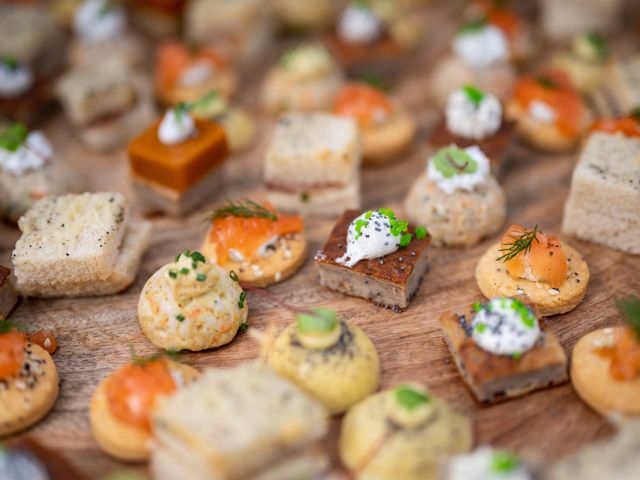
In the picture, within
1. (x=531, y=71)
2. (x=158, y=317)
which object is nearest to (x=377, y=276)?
(x=158, y=317)

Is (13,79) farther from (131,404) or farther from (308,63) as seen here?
(131,404)

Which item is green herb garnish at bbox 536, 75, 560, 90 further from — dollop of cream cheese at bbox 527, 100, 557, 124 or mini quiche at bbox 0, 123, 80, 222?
mini quiche at bbox 0, 123, 80, 222

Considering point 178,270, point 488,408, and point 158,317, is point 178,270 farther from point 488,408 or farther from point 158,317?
point 488,408

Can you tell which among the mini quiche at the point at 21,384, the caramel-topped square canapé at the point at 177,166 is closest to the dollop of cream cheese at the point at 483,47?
the caramel-topped square canapé at the point at 177,166

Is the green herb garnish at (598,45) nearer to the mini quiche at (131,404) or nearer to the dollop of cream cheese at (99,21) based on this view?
the dollop of cream cheese at (99,21)

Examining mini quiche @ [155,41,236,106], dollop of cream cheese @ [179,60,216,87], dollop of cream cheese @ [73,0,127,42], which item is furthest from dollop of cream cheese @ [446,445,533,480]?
dollop of cream cheese @ [73,0,127,42]

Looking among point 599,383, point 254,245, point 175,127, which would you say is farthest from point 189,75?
point 599,383
